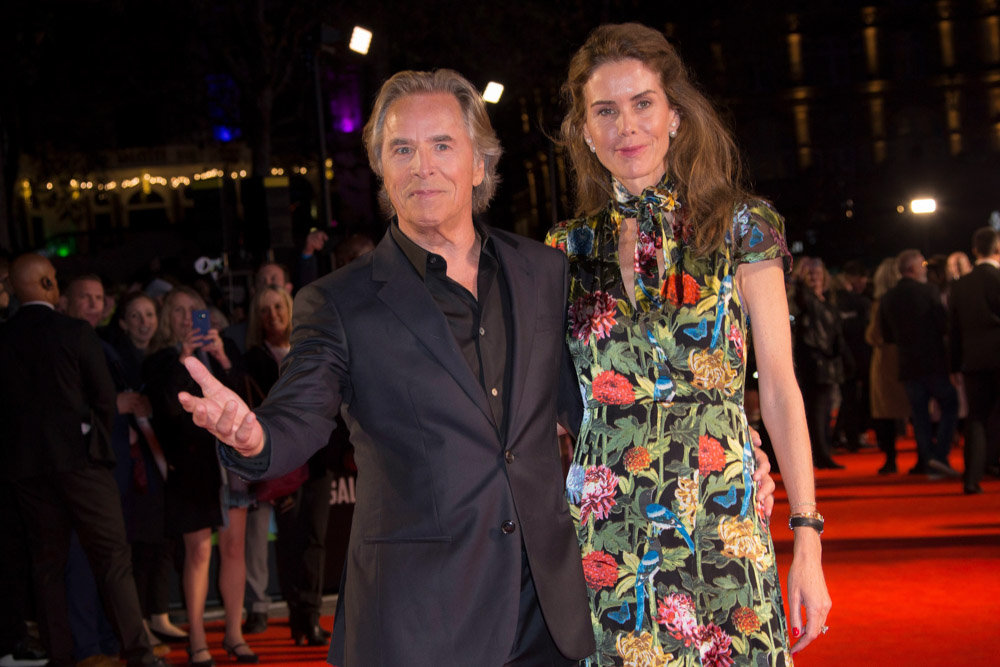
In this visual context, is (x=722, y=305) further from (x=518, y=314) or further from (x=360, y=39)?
(x=360, y=39)

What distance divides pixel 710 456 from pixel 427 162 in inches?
38.1

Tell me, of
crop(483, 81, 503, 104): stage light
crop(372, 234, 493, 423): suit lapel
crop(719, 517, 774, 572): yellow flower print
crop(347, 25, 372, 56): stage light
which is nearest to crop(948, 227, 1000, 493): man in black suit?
crop(483, 81, 503, 104): stage light

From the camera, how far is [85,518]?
20.1 ft

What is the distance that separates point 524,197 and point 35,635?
195 ft

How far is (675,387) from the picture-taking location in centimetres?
280

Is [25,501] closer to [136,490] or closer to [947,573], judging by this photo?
[136,490]

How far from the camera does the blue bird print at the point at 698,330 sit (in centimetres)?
281

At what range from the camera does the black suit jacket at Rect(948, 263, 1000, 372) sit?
10.0 metres

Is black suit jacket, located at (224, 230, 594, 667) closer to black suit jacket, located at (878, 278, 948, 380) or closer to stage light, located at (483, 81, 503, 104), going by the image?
black suit jacket, located at (878, 278, 948, 380)

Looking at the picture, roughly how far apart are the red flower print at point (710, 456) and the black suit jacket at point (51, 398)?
14.0 feet

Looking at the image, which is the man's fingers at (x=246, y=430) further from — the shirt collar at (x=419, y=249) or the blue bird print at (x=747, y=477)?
the blue bird print at (x=747, y=477)

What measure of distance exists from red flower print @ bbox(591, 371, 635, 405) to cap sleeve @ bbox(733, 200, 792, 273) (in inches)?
16.5

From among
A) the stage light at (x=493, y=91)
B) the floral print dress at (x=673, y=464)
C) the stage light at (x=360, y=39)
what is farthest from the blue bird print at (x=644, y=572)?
the stage light at (x=493, y=91)

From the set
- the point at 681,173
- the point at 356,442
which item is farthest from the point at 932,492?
the point at 356,442
